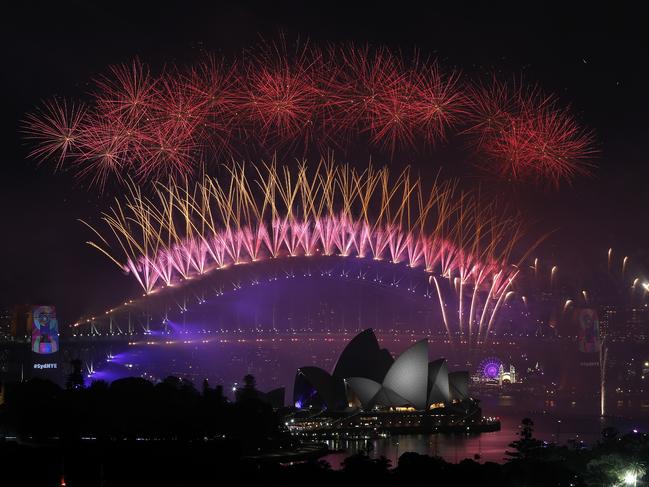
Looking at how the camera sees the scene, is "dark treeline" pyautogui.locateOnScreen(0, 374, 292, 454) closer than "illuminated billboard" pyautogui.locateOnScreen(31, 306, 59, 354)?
Yes

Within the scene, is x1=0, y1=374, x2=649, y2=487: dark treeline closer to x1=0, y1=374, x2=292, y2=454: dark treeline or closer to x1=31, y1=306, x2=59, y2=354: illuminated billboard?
x1=0, y1=374, x2=292, y2=454: dark treeline

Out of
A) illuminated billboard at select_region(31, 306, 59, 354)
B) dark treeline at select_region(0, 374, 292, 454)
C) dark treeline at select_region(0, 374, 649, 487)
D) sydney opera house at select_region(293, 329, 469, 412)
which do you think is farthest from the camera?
illuminated billboard at select_region(31, 306, 59, 354)

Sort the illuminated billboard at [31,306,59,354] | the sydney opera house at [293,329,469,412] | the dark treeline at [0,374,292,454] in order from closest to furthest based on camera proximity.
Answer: the dark treeline at [0,374,292,454]
the sydney opera house at [293,329,469,412]
the illuminated billboard at [31,306,59,354]

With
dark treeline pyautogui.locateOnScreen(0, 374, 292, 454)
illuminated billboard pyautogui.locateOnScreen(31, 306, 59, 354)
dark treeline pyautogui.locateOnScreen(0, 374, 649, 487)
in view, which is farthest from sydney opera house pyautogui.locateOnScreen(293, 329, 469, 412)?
illuminated billboard pyautogui.locateOnScreen(31, 306, 59, 354)

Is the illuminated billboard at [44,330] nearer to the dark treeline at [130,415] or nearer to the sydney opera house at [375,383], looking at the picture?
the sydney opera house at [375,383]

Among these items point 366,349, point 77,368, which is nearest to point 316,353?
point 366,349

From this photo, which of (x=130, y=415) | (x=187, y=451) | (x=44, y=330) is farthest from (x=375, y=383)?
(x=44, y=330)

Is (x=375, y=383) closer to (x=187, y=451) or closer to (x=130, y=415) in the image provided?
(x=130, y=415)
